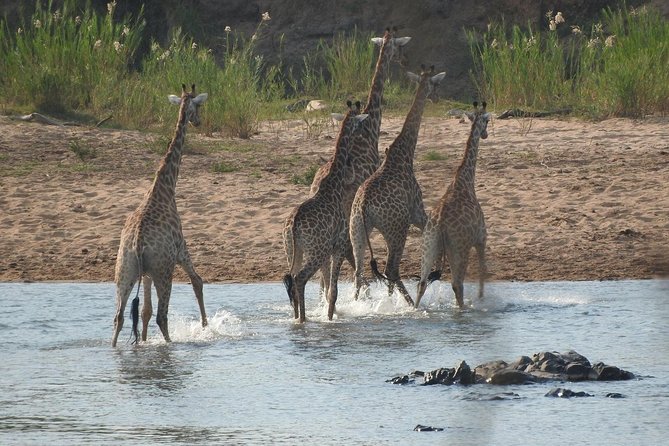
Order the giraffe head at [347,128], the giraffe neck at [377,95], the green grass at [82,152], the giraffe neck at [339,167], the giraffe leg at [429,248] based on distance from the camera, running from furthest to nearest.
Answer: the green grass at [82,152] → the giraffe neck at [377,95] → the giraffe head at [347,128] → the giraffe leg at [429,248] → the giraffe neck at [339,167]

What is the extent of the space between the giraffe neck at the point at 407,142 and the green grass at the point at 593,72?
184 inches

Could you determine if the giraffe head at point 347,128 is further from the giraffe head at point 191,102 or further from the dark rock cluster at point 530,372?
the dark rock cluster at point 530,372

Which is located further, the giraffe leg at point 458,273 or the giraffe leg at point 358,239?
the giraffe leg at point 358,239

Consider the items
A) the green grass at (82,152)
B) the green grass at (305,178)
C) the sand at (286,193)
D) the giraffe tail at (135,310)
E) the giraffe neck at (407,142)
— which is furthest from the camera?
the green grass at (82,152)

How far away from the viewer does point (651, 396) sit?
287 inches

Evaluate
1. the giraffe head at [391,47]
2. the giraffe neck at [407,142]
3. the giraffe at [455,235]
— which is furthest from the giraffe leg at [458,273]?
the giraffe head at [391,47]

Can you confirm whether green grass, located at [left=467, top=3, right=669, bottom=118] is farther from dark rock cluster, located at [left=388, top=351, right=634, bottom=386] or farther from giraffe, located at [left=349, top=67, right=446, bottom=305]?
dark rock cluster, located at [left=388, top=351, right=634, bottom=386]

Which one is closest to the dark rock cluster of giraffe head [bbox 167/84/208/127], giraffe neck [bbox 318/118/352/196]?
giraffe neck [bbox 318/118/352/196]

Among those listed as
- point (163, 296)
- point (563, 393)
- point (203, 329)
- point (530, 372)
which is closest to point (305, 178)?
point (203, 329)

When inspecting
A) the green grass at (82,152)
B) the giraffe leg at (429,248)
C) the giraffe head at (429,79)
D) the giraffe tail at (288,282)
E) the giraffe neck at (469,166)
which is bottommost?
the giraffe tail at (288,282)

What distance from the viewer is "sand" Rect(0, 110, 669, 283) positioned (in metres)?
12.0

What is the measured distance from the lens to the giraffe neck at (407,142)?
10.8 meters

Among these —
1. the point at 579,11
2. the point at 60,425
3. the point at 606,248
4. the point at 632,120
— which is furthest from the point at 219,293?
the point at 579,11

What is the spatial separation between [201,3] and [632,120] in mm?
8131
